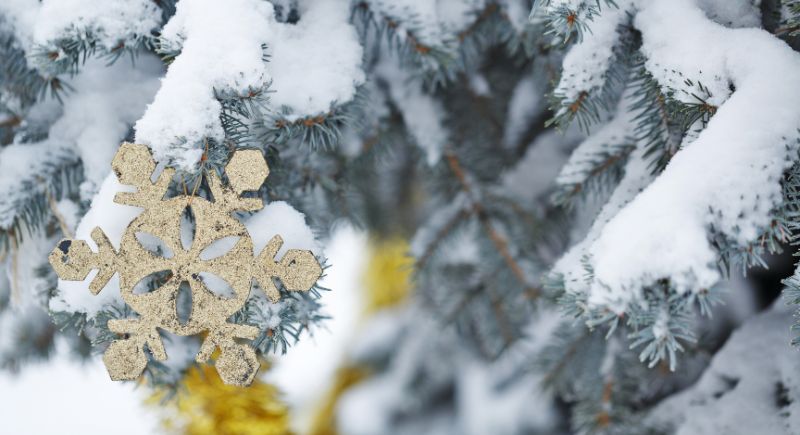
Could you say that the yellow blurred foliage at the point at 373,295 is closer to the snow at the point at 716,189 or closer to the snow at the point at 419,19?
the snow at the point at 419,19

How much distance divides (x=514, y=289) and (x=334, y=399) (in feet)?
3.38

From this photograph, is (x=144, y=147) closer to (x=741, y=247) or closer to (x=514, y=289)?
(x=741, y=247)

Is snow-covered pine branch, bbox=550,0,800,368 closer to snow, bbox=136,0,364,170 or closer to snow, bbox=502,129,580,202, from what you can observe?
snow, bbox=136,0,364,170

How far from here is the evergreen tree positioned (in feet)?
1.78

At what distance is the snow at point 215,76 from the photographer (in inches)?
21.9

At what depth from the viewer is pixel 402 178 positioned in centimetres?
143

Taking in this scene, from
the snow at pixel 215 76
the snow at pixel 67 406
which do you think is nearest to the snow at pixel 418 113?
the snow at pixel 215 76

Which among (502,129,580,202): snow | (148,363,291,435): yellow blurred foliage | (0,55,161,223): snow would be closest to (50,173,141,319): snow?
(0,55,161,223): snow

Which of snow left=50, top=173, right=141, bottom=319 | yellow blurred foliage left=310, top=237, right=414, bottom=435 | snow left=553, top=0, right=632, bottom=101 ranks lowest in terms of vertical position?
yellow blurred foliage left=310, top=237, right=414, bottom=435

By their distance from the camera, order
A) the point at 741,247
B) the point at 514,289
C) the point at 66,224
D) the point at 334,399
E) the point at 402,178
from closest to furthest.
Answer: the point at 741,247 → the point at 66,224 → the point at 514,289 → the point at 402,178 → the point at 334,399

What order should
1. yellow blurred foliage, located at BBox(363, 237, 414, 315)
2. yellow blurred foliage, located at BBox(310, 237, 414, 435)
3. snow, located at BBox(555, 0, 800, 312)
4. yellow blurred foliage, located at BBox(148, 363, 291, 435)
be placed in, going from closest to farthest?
snow, located at BBox(555, 0, 800, 312)
yellow blurred foliage, located at BBox(148, 363, 291, 435)
yellow blurred foliage, located at BBox(310, 237, 414, 435)
yellow blurred foliage, located at BBox(363, 237, 414, 315)

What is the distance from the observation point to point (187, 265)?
0.59 m

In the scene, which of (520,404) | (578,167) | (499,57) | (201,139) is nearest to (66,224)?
(201,139)

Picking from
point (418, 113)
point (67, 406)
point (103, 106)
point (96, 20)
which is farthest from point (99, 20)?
point (67, 406)
